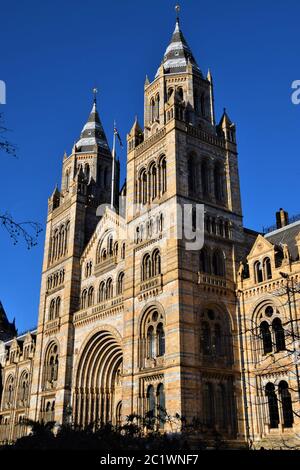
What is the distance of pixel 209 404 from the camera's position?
34.5 metres

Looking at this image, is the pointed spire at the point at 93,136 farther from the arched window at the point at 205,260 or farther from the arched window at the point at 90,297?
the arched window at the point at 205,260

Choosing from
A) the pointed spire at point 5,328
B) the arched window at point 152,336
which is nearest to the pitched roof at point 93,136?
the arched window at point 152,336

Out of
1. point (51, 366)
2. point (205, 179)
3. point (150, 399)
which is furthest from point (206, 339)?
point (51, 366)

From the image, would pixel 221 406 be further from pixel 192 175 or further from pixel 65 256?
pixel 65 256

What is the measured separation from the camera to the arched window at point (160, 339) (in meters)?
36.6

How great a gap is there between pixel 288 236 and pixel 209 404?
14.8m

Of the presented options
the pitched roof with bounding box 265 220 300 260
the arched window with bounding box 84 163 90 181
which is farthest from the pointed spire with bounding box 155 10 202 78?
the pitched roof with bounding box 265 220 300 260

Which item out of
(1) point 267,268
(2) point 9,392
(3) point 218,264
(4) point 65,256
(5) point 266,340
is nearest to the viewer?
(5) point 266,340

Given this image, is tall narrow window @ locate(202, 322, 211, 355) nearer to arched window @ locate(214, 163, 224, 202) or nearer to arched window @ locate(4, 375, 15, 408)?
arched window @ locate(214, 163, 224, 202)

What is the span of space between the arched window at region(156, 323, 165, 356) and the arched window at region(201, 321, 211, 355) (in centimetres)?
286

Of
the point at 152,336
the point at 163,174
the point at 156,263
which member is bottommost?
the point at 152,336

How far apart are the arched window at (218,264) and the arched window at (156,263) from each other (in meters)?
4.25

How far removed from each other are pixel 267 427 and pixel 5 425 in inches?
1575

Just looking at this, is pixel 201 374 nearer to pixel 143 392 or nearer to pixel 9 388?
pixel 143 392
